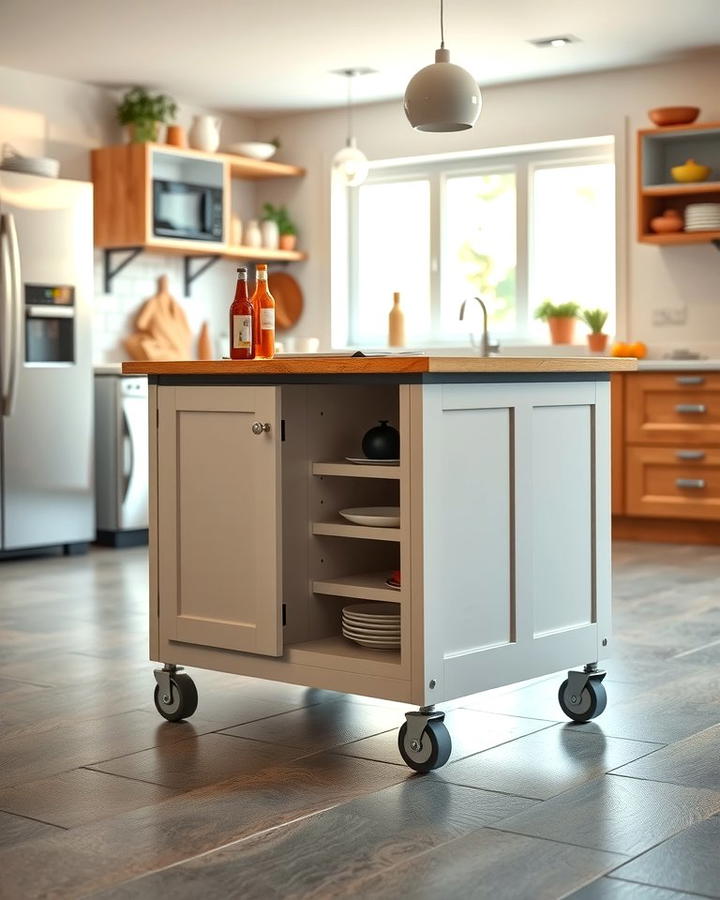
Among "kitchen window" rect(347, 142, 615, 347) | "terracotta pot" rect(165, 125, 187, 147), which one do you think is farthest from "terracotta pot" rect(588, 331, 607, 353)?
"terracotta pot" rect(165, 125, 187, 147)

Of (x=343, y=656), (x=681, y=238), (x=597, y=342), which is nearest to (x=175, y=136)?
(x=597, y=342)

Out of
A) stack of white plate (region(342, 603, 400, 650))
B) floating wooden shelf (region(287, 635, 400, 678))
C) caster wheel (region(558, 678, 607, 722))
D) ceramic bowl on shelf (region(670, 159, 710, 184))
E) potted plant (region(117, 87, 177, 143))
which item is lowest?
caster wheel (region(558, 678, 607, 722))

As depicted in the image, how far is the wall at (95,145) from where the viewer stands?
668 centimetres

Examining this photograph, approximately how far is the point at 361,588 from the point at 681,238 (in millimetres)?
4196

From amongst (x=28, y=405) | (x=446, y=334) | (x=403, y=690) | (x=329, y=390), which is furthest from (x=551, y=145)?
(x=403, y=690)

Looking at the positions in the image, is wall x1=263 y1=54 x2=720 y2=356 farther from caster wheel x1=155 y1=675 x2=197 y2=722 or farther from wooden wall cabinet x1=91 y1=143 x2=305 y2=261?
caster wheel x1=155 y1=675 x2=197 y2=722

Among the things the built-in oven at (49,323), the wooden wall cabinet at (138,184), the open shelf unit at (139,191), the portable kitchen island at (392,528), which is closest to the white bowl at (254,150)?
the open shelf unit at (139,191)

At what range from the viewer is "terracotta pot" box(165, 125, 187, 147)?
7047mm

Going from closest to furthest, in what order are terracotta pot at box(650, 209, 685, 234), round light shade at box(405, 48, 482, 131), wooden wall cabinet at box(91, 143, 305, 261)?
round light shade at box(405, 48, 482, 131) → terracotta pot at box(650, 209, 685, 234) → wooden wall cabinet at box(91, 143, 305, 261)

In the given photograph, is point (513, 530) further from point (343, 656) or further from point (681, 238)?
point (681, 238)

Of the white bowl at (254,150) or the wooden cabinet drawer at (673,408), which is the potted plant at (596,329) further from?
→ the white bowl at (254,150)

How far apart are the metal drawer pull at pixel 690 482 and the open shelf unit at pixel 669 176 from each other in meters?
1.18

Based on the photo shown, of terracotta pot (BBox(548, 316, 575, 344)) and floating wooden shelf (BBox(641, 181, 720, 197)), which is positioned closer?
floating wooden shelf (BBox(641, 181, 720, 197))

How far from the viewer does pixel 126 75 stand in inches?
270
